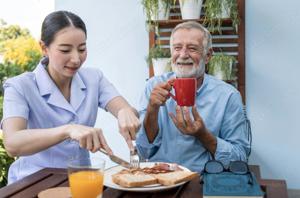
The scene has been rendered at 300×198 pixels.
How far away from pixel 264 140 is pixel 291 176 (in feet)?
0.97

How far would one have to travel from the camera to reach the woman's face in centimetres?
161

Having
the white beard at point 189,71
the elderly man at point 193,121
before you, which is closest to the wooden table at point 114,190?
the elderly man at point 193,121

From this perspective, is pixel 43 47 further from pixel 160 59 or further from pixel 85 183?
pixel 160 59

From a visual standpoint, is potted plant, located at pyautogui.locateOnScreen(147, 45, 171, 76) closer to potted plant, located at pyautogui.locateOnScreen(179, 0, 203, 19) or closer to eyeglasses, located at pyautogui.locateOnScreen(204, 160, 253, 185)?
potted plant, located at pyautogui.locateOnScreen(179, 0, 203, 19)

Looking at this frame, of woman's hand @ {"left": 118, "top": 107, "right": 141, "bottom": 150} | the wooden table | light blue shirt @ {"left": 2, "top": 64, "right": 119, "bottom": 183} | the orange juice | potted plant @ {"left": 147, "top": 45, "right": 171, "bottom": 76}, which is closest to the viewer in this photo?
the orange juice

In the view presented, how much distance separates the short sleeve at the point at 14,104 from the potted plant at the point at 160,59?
4.13ft

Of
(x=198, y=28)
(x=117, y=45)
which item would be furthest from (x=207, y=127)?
(x=117, y=45)

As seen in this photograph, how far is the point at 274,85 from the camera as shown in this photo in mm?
2750

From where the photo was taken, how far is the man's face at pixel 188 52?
6.09 ft

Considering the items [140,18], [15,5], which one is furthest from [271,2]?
[15,5]

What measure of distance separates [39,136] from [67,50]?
39cm

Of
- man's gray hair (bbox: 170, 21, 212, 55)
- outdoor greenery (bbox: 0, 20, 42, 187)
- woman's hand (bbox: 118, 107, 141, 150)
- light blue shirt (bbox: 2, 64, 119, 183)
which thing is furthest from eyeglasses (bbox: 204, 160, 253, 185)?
outdoor greenery (bbox: 0, 20, 42, 187)

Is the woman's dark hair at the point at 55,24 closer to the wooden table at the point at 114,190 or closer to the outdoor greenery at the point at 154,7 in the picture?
the wooden table at the point at 114,190

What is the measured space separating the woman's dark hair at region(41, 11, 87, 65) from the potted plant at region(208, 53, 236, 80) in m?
1.17
